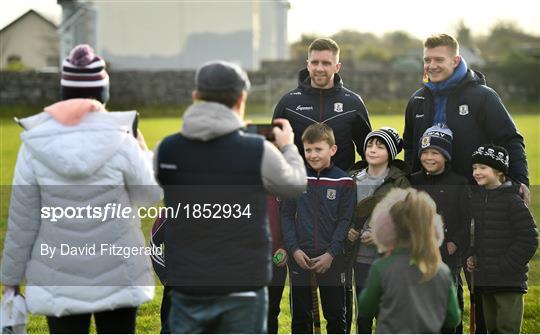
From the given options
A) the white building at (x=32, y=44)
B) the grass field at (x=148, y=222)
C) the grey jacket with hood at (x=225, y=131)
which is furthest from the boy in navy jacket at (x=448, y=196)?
the white building at (x=32, y=44)

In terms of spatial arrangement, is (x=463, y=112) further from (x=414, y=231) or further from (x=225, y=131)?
(x=225, y=131)

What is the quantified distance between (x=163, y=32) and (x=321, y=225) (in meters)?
37.7

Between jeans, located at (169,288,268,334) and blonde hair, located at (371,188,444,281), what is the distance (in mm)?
523

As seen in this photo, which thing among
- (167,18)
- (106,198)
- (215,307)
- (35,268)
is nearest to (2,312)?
(35,268)

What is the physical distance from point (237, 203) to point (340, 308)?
68.5 inches

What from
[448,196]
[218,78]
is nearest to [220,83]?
[218,78]

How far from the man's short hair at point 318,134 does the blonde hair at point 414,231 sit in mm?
1439

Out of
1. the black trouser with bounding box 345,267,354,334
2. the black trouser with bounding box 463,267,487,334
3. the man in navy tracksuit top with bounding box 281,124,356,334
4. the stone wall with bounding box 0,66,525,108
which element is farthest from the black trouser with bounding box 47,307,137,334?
the stone wall with bounding box 0,66,525,108

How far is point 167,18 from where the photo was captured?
41.9 metres

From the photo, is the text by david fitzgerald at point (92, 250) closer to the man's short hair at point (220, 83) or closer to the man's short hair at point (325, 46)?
the man's short hair at point (220, 83)

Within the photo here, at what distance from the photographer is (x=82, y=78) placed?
3.89 meters

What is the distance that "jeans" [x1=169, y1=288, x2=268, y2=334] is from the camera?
3.56 m

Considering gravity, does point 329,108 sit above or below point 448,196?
above

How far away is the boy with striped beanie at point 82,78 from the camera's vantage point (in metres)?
3.88
